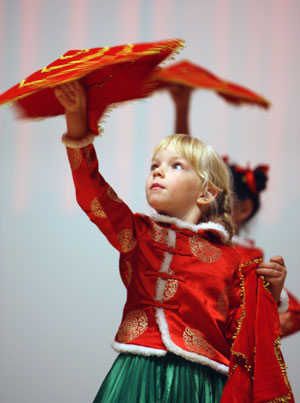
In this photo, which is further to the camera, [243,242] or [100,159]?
[100,159]

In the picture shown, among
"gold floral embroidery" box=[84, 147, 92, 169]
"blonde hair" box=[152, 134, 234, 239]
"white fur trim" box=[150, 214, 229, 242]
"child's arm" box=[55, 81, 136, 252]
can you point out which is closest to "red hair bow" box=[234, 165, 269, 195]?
"blonde hair" box=[152, 134, 234, 239]

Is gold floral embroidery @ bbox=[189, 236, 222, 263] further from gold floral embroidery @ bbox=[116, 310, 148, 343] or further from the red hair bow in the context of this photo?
the red hair bow

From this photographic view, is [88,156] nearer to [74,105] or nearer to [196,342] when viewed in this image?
[74,105]

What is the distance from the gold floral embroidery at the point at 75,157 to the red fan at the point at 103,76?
5 centimetres

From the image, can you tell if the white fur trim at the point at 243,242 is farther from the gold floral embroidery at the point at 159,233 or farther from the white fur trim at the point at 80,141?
the white fur trim at the point at 80,141

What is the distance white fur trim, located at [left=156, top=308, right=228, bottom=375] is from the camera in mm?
1182

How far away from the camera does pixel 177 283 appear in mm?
1256

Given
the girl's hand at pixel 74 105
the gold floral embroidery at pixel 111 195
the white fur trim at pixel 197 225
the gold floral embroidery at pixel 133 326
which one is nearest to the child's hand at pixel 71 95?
the girl's hand at pixel 74 105

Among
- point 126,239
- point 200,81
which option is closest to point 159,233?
point 126,239

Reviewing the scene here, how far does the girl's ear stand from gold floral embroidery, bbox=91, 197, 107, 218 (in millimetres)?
247

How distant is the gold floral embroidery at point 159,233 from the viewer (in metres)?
1.30

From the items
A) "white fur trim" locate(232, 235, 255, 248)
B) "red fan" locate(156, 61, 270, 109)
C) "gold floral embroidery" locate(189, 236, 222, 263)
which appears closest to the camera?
"gold floral embroidery" locate(189, 236, 222, 263)

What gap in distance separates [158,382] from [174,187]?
409mm

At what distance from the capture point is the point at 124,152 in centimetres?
219
